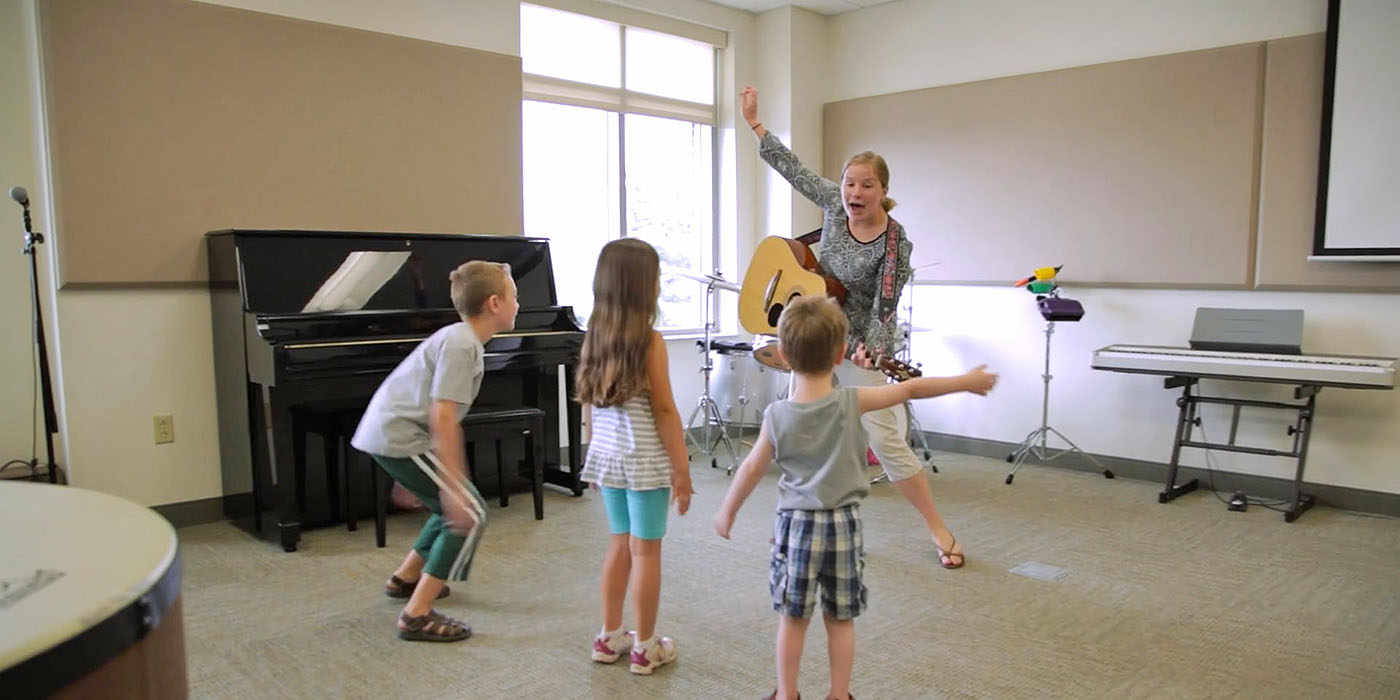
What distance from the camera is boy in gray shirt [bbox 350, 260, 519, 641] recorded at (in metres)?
2.51

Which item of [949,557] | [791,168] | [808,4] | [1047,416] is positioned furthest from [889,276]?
[808,4]

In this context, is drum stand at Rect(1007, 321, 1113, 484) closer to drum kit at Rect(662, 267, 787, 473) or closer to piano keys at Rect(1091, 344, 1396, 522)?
piano keys at Rect(1091, 344, 1396, 522)

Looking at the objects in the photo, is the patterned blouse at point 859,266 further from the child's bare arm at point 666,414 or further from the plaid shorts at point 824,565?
the plaid shorts at point 824,565

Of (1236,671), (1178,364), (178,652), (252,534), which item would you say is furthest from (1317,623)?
(252,534)

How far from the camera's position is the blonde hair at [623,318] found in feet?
7.34

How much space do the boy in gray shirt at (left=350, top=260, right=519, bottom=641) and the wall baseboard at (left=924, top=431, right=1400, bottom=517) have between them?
3483 millimetres

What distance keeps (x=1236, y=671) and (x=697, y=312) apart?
4.02 m

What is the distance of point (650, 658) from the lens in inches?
94.5

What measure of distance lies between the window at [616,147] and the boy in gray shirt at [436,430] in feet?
7.96

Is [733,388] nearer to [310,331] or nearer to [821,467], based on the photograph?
[310,331]

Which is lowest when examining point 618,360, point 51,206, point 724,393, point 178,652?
point 724,393

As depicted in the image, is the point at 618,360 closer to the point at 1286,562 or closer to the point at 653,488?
the point at 653,488

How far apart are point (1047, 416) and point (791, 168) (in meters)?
2.42

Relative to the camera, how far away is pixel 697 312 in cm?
606
